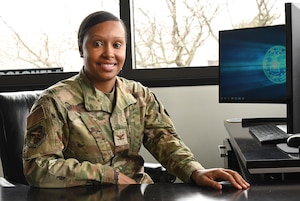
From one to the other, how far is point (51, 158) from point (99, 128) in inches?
8.1

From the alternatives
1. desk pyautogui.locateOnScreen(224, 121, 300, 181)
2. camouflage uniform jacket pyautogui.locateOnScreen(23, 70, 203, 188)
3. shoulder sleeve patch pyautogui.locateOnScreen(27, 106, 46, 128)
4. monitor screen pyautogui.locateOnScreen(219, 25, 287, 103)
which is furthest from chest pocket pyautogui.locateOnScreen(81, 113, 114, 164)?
monitor screen pyautogui.locateOnScreen(219, 25, 287, 103)

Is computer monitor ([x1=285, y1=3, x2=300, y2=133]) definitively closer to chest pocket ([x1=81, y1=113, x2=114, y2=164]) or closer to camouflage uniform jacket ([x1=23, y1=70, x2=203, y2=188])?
camouflage uniform jacket ([x1=23, y1=70, x2=203, y2=188])

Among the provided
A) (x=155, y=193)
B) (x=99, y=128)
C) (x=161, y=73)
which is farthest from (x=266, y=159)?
(x=161, y=73)

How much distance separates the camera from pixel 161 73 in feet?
9.80

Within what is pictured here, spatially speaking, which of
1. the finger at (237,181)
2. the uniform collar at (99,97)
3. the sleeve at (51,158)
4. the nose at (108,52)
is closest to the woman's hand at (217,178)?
the finger at (237,181)

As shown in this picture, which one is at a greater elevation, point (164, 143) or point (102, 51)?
point (102, 51)

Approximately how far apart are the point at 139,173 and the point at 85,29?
521 millimetres

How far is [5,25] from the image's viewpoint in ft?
9.96

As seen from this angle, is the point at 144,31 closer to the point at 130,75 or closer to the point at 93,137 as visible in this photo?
the point at 130,75

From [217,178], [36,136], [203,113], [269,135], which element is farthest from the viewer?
[203,113]

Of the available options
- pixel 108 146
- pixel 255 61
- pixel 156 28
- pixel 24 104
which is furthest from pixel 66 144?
pixel 156 28

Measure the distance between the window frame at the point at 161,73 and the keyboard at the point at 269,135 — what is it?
901 mm

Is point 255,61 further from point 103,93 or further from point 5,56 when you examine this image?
point 5,56

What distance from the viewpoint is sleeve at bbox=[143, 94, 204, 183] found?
5.27ft
